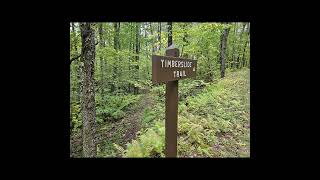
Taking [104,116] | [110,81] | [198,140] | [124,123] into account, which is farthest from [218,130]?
[110,81]

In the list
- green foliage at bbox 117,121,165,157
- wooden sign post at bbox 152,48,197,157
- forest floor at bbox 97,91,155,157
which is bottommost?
forest floor at bbox 97,91,155,157

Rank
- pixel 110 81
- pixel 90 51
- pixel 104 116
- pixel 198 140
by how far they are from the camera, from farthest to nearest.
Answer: pixel 110 81, pixel 104 116, pixel 198 140, pixel 90 51

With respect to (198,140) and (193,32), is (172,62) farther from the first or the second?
(193,32)

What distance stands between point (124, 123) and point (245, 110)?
561 cm

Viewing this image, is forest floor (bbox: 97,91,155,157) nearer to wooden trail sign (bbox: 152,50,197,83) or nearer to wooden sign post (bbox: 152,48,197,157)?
wooden sign post (bbox: 152,48,197,157)

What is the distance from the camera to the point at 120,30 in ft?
59.4

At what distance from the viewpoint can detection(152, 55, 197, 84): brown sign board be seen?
3.57 meters

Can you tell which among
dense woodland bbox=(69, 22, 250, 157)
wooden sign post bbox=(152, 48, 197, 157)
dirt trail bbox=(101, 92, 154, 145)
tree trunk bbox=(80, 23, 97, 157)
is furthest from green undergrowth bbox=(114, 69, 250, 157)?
wooden sign post bbox=(152, 48, 197, 157)

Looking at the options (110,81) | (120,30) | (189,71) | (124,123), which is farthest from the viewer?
(120,30)

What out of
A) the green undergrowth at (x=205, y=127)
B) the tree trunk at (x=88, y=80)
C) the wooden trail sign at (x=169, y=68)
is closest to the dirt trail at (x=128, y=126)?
the green undergrowth at (x=205, y=127)

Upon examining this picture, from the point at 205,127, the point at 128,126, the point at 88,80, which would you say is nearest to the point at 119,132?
the point at 128,126

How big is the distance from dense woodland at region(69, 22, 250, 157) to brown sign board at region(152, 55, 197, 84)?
199cm

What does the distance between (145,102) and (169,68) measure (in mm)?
10453

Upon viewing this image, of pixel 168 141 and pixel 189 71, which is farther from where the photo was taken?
pixel 189 71
